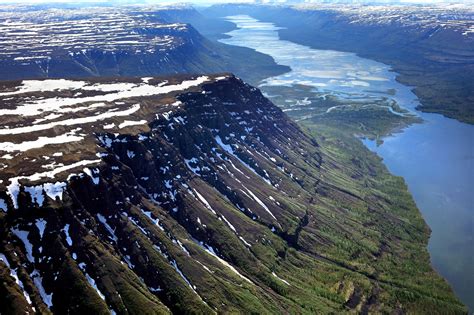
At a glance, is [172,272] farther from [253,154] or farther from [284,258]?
[253,154]

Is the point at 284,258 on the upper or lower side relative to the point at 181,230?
lower

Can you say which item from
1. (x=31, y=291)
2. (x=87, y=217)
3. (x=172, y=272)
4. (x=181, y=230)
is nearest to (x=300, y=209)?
(x=181, y=230)

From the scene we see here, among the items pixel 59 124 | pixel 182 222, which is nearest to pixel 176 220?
pixel 182 222

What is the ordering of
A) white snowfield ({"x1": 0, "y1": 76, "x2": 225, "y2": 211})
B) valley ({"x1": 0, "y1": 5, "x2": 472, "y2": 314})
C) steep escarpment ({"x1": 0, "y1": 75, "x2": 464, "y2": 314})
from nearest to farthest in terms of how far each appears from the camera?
1. steep escarpment ({"x1": 0, "y1": 75, "x2": 464, "y2": 314})
2. valley ({"x1": 0, "y1": 5, "x2": 472, "y2": 314})
3. white snowfield ({"x1": 0, "y1": 76, "x2": 225, "y2": 211})

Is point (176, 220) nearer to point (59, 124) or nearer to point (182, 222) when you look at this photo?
point (182, 222)

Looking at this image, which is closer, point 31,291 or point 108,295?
point 31,291

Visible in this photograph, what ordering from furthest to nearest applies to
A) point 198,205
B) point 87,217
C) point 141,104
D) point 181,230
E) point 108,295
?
point 141,104 < point 198,205 < point 181,230 < point 87,217 < point 108,295
